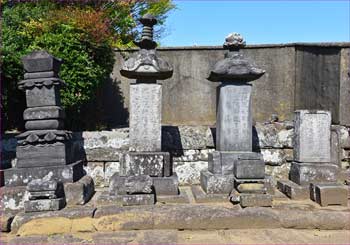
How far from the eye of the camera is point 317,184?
5129 mm

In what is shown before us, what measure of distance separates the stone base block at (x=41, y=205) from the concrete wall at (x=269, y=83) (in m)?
5.37

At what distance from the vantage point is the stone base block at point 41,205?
4.38 metres

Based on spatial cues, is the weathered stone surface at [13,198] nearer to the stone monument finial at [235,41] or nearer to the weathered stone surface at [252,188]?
the weathered stone surface at [252,188]

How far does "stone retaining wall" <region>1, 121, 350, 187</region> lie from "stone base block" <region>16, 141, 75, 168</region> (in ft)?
2.44

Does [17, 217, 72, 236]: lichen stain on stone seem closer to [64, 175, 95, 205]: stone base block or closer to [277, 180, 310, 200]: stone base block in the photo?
[64, 175, 95, 205]: stone base block

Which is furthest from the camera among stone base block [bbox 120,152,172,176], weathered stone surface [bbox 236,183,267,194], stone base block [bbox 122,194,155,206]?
stone base block [bbox 120,152,172,176]

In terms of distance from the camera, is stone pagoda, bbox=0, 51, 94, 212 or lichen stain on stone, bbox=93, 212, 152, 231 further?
stone pagoda, bbox=0, 51, 94, 212

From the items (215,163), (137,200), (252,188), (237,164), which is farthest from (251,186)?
(137,200)

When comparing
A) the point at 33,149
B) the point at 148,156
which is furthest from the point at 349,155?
the point at 33,149

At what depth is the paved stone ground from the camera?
3.87 metres

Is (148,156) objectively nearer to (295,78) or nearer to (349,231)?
(349,231)

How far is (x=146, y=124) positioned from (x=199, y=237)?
6.63 feet

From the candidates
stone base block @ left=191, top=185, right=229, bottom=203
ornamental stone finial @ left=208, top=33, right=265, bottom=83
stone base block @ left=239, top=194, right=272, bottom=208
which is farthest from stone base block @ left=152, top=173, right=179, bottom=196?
ornamental stone finial @ left=208, top=33, right=265, bottom=83

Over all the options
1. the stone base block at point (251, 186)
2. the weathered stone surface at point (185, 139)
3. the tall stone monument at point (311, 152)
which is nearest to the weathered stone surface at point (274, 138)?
the tall stone monument at point (311, 152)
